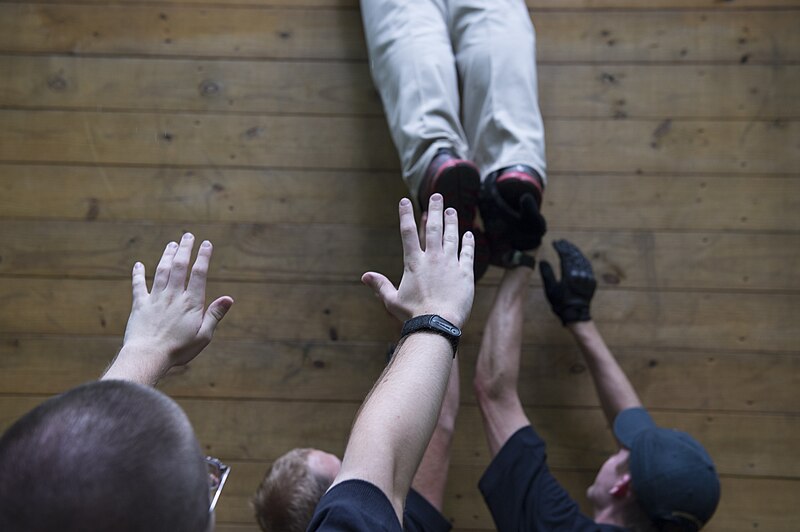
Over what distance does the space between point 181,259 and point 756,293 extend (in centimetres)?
144

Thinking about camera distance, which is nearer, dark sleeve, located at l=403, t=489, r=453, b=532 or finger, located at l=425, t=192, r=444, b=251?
finger, located at l=425, t=192, r=444, b=251

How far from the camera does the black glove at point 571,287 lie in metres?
1.71

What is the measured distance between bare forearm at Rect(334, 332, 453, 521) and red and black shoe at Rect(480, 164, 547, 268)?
2.51ft

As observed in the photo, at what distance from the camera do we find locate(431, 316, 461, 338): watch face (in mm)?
831

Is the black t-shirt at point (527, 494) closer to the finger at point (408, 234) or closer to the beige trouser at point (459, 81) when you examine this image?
the beige trouser at point (459, 81)

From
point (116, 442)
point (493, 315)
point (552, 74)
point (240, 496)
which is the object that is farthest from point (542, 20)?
point (116, 442)

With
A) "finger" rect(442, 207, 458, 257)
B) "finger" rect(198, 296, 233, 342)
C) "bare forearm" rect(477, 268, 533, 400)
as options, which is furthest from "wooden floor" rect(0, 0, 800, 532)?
"finger" rect(442, 207, 458, 257)

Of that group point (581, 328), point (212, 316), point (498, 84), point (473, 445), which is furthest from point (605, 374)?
point (212, 316)

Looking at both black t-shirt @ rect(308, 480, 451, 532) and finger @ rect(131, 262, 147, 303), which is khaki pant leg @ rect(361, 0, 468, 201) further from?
black t-shirt @ rect(308, 480, 451, 532)

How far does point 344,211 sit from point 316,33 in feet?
Result: 1.63

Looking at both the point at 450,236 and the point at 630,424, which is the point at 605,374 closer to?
the point at 630,424

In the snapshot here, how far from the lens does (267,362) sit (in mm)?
1808

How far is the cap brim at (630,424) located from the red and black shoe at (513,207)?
0.44 m

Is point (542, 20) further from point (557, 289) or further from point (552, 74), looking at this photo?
point (557, 289)
